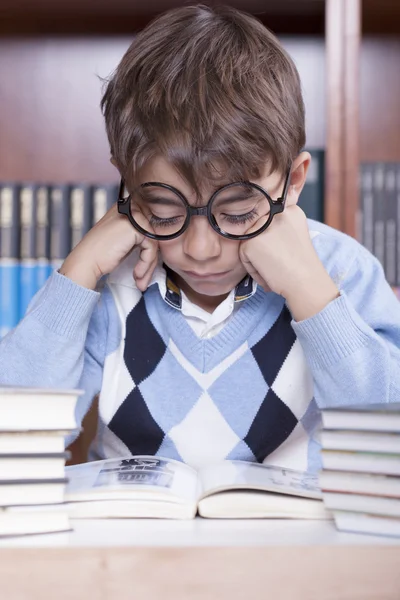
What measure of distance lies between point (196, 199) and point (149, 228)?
0.11m

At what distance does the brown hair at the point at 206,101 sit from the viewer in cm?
→ 87

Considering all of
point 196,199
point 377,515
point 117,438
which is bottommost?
point 117,438

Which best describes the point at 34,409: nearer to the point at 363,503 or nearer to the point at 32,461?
the point at 32,461

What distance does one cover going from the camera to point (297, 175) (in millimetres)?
1011

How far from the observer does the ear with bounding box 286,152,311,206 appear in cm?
99

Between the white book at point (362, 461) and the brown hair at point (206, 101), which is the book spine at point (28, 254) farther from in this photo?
the white book at point (362, 461)

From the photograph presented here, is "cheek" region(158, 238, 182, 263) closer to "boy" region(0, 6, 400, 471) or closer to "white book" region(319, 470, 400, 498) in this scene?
"boy" region(0, 6, 400, 471)

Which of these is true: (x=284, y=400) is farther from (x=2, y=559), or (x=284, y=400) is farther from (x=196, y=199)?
(x=2, y=559)

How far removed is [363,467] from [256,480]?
12 centimetres

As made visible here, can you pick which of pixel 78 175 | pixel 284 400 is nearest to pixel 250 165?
pixel 284 400

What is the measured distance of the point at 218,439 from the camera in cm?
105

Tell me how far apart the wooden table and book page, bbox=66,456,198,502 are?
4.1 inches

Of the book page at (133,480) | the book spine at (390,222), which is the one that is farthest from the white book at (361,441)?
the book spine at (390,222)

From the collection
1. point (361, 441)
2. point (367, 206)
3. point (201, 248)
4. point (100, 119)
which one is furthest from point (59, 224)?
point (361, 441)
